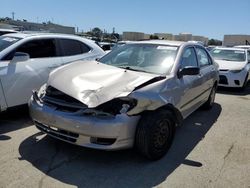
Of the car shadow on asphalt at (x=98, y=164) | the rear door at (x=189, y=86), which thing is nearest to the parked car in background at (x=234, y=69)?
the rear door at (x=189, y=86)

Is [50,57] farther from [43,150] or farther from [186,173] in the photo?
[186,173]

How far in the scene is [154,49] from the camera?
5102mm

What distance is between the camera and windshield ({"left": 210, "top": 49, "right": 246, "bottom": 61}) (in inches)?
436

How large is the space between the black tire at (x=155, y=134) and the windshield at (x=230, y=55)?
7.74 m

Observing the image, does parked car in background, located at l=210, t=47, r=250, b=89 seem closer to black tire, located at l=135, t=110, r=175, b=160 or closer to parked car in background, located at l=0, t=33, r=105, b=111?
parked car in background, located at l=0, t=33, r=105, b=111

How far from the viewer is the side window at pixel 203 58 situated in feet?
19.6

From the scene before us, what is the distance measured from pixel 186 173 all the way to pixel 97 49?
407 cm

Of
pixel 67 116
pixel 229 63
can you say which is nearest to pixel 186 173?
pixel 67 116

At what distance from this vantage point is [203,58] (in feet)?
20.7

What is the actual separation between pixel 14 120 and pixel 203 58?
3962 millimetres

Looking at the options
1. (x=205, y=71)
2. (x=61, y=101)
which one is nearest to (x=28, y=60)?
(x=61, y=101)

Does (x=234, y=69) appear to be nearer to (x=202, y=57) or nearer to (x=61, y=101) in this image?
(x=202, y=57)

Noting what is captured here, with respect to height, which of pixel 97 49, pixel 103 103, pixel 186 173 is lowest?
pixel 186 173

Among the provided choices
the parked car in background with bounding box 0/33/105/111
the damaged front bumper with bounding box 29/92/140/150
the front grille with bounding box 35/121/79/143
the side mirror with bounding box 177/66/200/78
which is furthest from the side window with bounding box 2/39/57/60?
the side mirror with bounding box 177/66/200/78
